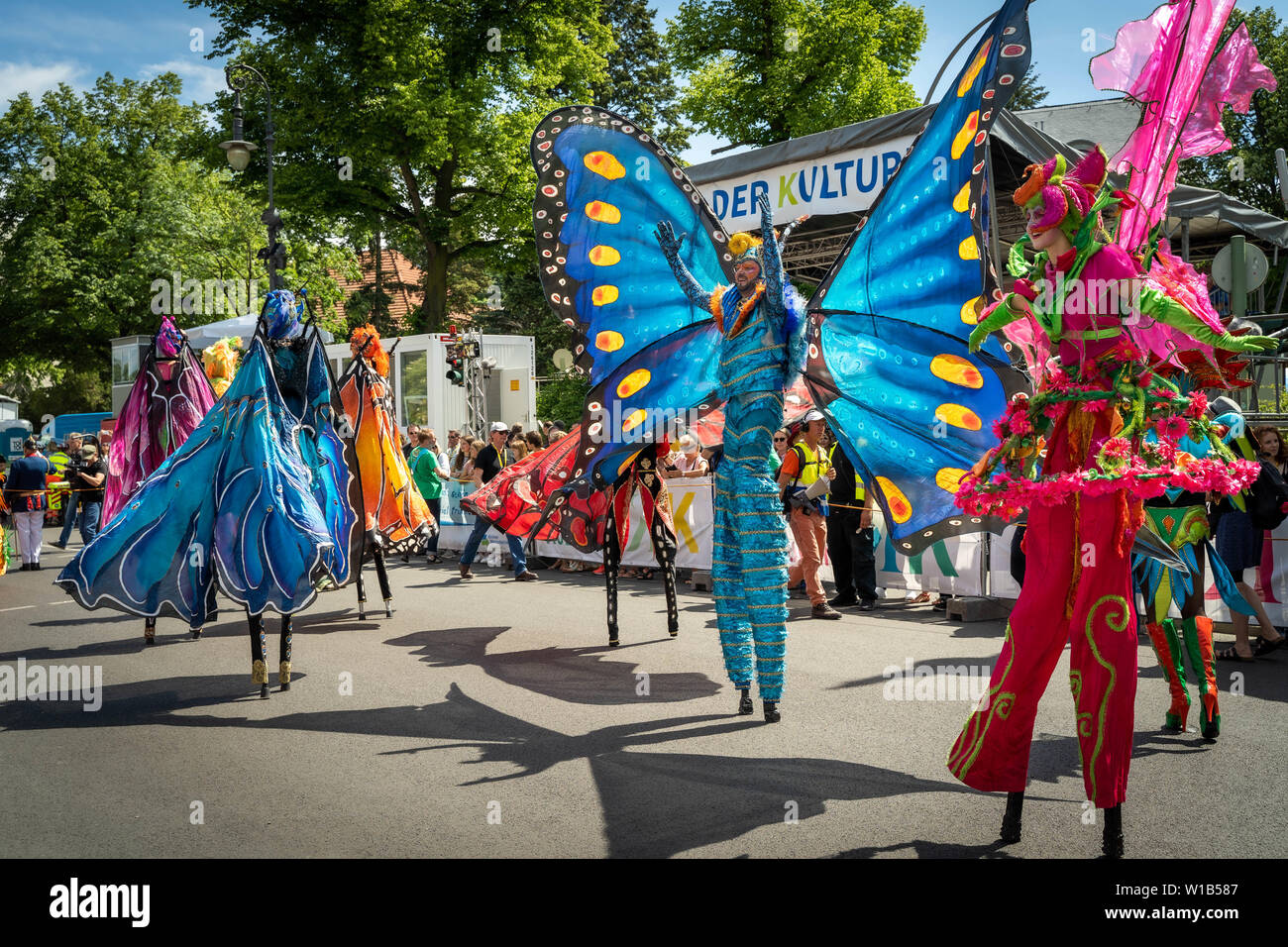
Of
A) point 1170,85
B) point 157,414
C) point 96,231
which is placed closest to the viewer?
point 1170,85

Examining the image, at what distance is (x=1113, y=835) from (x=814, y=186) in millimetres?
11053

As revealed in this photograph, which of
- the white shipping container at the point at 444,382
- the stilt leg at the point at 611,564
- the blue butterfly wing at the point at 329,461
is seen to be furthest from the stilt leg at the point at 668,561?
the white shipping container at the point at 444,382

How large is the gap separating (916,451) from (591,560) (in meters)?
8.49

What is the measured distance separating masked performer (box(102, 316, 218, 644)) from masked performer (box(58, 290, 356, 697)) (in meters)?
2.72

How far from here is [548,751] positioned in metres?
5.00

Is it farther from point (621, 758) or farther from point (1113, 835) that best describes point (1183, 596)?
point (621, 758)

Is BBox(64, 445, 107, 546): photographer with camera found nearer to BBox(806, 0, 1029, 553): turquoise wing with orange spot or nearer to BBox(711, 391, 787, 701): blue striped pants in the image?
BBox(711, 391, 787, 701): blue striped pants

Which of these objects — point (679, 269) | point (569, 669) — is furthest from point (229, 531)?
point (679, 269)

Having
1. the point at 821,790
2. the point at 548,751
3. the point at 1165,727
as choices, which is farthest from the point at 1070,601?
the point at 548,751

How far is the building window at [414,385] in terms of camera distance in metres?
22.0

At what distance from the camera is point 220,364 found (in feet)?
29.3

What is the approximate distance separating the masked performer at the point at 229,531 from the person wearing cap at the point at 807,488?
194 inches

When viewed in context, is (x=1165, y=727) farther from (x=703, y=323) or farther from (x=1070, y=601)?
(x=703, y=323)

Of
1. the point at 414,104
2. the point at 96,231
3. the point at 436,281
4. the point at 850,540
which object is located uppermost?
the point at 96,231
